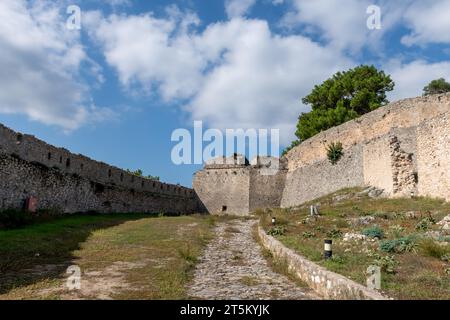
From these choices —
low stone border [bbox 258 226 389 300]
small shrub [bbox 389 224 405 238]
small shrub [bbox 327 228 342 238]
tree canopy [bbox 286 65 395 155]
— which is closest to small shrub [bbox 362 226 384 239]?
small shrub [bbox 389 224 405 238]

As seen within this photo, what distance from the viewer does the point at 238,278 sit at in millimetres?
8703

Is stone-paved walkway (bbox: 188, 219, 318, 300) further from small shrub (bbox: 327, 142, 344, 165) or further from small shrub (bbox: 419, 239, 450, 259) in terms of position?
small shrub (bbox: 327, 142, 344, 165)

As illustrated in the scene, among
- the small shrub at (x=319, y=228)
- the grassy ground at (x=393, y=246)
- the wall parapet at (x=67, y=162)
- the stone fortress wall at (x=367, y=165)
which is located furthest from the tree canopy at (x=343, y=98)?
the small shrub at (x=319, y=228)

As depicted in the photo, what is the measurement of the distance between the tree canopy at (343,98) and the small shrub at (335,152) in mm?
10140

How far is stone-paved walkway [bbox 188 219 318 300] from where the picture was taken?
7.15 meters

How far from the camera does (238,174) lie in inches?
1714

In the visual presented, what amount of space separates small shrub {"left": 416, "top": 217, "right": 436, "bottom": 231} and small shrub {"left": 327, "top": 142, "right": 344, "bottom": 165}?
58.2 feet

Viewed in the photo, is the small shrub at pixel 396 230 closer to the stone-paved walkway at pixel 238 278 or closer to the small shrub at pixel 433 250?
the small shrub at pixel 433 250

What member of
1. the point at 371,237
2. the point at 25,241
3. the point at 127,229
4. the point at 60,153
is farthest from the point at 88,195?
the point at 371,237

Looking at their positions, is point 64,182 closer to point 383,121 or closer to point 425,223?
point 425,223


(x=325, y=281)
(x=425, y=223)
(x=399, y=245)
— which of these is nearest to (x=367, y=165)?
(x=425, y=223)

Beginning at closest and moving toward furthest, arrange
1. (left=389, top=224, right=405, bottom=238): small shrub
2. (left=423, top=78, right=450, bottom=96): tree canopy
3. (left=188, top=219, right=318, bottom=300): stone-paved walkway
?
(left=188, top=219, right=318, bottom=300): stone-paved walkway < (left=389, top=224, right=405, bottom=238): small shrub < (left=423, top=78, right=450, bottom=96): tree canopy
